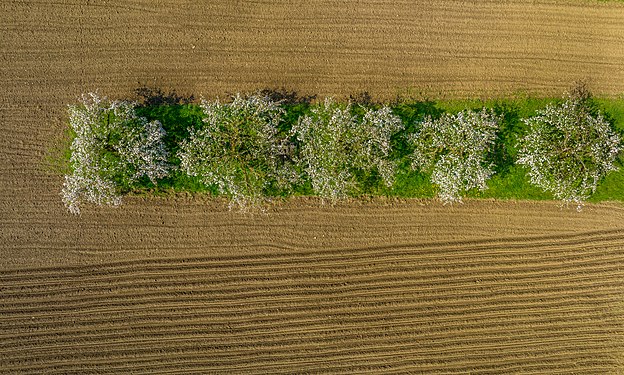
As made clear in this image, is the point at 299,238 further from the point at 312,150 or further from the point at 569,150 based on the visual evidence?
the point at 569,150

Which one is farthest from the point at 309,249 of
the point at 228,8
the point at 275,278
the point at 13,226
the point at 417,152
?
the point at 13,226

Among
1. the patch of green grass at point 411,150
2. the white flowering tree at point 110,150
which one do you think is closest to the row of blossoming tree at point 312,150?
the white flowering tree at point 110,150

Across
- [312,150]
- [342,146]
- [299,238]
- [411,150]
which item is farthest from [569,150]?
[299,238]

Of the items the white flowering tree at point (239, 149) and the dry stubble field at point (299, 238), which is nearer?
the white flowering tree at point (239, 149)

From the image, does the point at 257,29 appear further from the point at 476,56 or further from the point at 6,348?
the point at 6,348

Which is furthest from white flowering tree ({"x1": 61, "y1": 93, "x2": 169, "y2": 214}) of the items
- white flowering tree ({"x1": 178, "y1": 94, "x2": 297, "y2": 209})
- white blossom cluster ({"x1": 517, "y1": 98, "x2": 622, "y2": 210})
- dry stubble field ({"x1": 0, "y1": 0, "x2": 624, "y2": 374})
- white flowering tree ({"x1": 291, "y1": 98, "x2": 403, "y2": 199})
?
white blossom cluster ({"x1": 517, "y1": 98, "x2": 622, "y2": 210})

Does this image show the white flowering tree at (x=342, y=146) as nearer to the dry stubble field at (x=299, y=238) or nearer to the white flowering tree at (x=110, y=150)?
the dry stubble field at (x=299, y=238)
